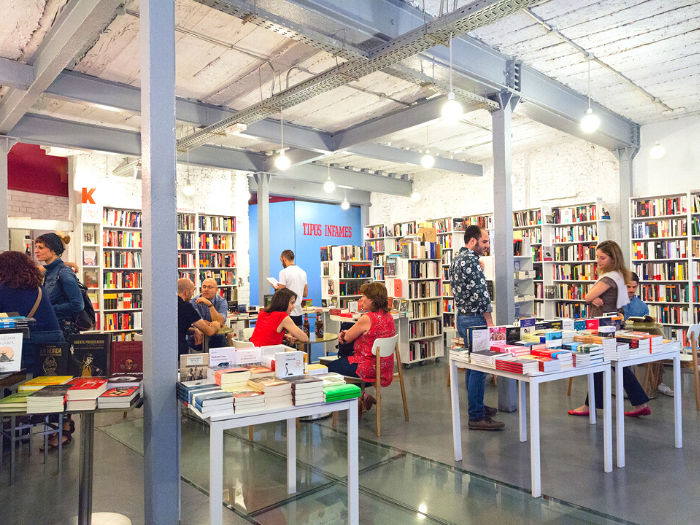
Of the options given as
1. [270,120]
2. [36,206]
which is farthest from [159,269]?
[36,206]

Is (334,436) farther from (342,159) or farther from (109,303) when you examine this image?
(342,159)

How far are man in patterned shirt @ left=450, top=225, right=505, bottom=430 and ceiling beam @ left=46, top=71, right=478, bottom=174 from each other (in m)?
2.46

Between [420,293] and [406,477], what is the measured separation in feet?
A: 15.2

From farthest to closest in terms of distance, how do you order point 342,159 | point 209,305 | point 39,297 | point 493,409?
1. point 342,159
2. point 209,305
3. point 493,409
4. point 39,297

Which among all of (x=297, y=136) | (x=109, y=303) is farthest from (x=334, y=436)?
(x=109, y=303)

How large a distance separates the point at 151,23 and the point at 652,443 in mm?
4811

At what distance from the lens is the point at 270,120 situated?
23.6 ft

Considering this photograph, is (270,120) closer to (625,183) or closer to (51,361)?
(51,361)

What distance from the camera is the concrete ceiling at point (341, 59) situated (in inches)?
175

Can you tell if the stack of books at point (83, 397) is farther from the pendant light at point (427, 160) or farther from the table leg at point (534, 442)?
the pendant light at point (427, 160)

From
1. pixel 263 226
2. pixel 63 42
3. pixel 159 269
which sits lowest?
pixel 159 269

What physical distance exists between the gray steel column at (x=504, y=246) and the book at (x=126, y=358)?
12.0ft

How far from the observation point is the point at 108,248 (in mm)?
8328

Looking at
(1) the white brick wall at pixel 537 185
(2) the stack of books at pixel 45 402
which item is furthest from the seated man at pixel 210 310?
(1) the white brick wall at pixel 537 185
